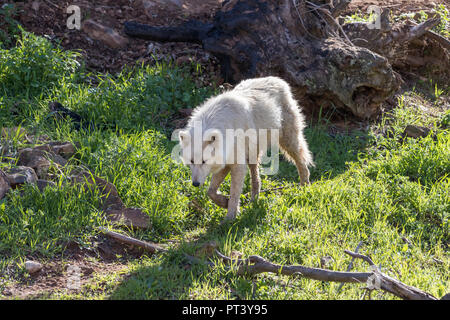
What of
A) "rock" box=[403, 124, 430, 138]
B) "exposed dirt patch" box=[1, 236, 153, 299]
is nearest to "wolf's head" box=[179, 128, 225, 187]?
"exposed dirt patch" box=[1, 236, 153, 299]

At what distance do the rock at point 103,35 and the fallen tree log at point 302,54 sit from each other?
1.54 metres

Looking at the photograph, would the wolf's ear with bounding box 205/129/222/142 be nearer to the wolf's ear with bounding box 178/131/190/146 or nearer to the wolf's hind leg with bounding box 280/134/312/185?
the wolf's ear with bounding box 178/131/190/146

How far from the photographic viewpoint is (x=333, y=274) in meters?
4.44

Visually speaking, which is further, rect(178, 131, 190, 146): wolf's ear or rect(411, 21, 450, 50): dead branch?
rect(411, 21, 450, 50): dead branch

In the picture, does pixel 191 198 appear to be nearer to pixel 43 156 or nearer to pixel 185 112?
pixel 43 156

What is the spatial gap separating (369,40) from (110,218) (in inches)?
210

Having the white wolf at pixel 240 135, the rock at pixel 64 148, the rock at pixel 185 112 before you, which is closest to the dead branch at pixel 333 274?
the white wolf at pixel 240 135

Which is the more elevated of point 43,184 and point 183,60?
point 183,60

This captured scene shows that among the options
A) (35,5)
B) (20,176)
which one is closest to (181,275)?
(20,176)

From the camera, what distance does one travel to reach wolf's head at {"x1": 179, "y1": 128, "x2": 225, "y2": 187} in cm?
545

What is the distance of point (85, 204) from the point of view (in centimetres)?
585

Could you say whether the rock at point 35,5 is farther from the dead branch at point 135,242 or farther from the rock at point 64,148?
the dead branch at point 135,242

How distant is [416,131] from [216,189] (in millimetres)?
3531

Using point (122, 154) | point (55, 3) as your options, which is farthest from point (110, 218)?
point (55, 3)
